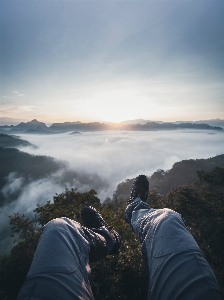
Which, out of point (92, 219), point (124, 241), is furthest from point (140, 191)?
point (124, 241)

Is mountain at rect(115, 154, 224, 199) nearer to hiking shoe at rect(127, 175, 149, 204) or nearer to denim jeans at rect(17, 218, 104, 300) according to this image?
hiking shoe at rect(127, 175, 149, 204)

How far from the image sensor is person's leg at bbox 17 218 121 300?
1.25 metres

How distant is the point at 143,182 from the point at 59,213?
4898mm

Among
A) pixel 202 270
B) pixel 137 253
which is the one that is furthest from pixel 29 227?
pixel 202 270

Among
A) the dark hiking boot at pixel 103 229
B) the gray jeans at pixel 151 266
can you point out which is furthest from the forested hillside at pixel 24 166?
the gray jeans at pixel 151 266

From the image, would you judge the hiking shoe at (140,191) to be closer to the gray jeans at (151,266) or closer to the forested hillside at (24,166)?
the gray jeans at (151,266)

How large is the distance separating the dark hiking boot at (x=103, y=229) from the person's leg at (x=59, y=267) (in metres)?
0.82

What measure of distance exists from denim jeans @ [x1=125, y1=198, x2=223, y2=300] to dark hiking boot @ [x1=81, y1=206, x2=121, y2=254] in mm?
918

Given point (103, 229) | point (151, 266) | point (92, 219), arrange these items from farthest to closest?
point (92, 219) < point (103, 229) < point (151, 266)

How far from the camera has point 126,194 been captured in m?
48.4

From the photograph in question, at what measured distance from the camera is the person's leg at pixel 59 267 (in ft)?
4.10

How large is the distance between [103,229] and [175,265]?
179 centimetres

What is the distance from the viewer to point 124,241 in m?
6.25

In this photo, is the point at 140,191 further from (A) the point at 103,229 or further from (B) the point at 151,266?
(B) the point at 151,266
